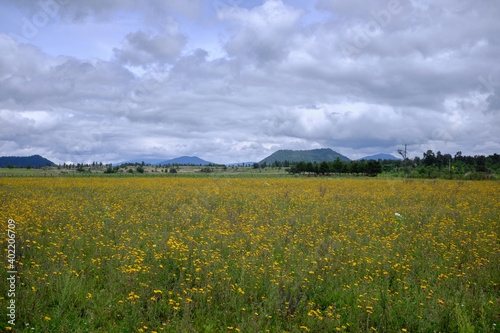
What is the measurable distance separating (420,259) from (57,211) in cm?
1417

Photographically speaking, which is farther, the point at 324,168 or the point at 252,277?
the point at 324,168

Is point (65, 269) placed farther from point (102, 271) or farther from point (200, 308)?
point (200, 308)

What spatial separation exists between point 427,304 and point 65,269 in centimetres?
780

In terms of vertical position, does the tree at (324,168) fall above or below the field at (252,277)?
above

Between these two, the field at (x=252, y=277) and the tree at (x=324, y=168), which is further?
the tree at (x=324, y=168)

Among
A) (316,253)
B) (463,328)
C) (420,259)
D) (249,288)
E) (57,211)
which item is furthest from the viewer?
(57,211)

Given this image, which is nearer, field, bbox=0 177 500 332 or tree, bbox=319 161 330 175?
field, bbox=0 177 500 332

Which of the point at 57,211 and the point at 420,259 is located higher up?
the point at 57,211

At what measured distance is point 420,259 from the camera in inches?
299

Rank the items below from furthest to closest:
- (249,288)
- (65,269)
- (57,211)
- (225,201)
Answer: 1. (225,201)
2. (57,211)
3. (65,269)
4. (249,288)

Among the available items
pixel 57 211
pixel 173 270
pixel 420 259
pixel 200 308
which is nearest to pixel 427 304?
pixel 420 259

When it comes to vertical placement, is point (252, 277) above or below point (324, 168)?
below

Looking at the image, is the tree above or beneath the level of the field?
above

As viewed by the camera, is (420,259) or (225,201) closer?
(420,259)
